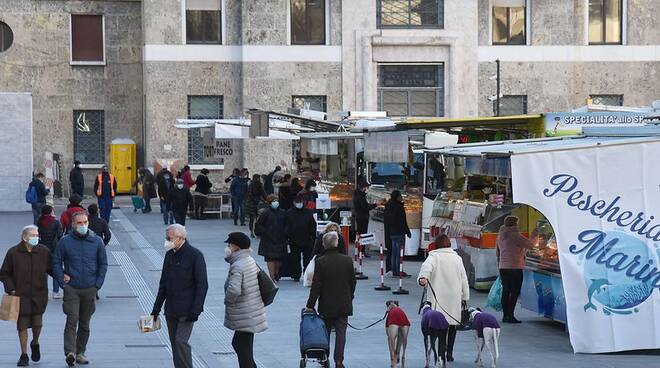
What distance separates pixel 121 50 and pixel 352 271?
114 ft

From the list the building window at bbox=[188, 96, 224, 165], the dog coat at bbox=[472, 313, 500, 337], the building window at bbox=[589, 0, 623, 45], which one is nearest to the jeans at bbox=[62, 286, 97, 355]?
the dog coat at bbox=[472, 313, 500, 337]

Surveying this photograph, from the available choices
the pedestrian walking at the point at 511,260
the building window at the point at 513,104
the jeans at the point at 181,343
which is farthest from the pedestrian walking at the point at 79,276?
the building window at the point at 513,104


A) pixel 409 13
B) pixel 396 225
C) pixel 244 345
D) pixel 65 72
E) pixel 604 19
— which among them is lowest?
Answer: pixel 244 345

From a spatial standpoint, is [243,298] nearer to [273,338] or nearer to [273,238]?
[273,338]

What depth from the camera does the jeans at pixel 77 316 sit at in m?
15.1

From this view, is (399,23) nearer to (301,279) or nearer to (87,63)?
(87,63)

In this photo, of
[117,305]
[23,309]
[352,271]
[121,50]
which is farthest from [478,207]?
[121,50]

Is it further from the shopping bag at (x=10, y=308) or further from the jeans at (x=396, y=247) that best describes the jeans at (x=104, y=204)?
the shopping bag at (x=10, y=308)

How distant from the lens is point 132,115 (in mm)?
48281

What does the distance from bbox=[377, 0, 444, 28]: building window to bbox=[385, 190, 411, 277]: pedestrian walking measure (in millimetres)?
22983

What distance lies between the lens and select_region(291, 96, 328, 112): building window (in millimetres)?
46438

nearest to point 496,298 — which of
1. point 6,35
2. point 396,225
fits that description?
point 396,225

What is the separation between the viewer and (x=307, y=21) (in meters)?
46.5

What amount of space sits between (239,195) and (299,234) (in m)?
12.4
